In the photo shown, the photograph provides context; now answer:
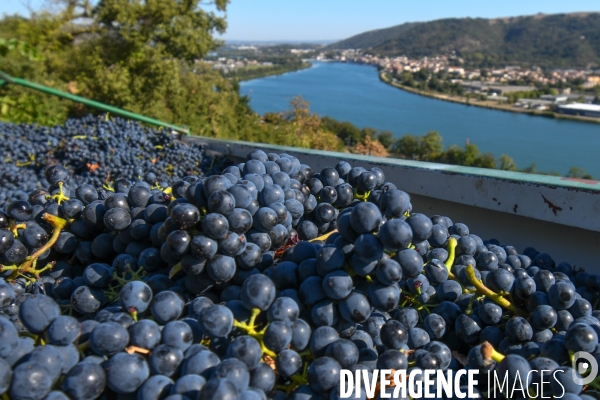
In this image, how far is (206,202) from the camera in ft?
3.84

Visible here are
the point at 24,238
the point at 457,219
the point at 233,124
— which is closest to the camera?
the point at 24,238

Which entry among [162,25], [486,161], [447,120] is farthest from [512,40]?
[162,25]

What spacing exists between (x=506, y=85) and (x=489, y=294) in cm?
9385

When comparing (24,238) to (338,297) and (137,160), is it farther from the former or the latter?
(137,160)

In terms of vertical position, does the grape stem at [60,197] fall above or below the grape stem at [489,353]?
above

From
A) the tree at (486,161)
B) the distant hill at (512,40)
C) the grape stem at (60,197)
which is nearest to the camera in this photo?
the grape stem at (60,197)

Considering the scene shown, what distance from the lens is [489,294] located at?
1221mm

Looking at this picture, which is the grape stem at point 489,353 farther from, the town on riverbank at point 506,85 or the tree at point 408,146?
the town on riverbank at point 506,85

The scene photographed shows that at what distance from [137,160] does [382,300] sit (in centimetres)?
293

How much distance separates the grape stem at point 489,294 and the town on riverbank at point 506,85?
69022 mm

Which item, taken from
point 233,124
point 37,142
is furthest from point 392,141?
point 37,142

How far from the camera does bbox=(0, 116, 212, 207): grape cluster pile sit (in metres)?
3.32

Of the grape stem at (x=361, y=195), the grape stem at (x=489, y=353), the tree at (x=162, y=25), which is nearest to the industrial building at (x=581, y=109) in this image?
the tree at (x=162, y=25)

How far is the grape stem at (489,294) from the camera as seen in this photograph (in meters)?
1.21
